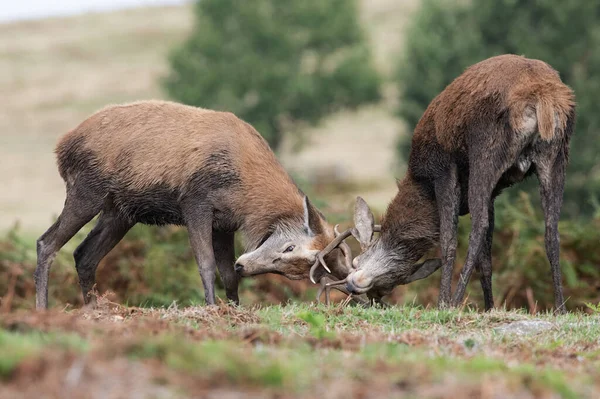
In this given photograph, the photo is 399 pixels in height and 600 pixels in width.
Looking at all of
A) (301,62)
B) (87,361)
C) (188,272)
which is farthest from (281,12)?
(87,361)

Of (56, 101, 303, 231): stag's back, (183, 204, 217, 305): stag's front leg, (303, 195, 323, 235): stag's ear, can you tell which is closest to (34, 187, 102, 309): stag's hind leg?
(56, 101, 303, 231): stag's back

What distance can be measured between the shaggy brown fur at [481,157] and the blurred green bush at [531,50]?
20.7m

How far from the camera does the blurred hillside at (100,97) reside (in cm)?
4891

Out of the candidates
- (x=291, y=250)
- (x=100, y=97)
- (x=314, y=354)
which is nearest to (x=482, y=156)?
(x=291, y=250)

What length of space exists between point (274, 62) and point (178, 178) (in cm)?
4096

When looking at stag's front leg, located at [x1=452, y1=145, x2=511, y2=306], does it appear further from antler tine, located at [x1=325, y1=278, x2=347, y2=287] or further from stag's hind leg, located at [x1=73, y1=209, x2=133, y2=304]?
stag's hind leg, located at [x1=73, y1=209, x2=133, y2=304]

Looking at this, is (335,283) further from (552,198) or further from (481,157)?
(552,198)

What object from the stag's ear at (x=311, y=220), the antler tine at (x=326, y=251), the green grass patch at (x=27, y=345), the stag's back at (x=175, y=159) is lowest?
the antler tine at (x=326, y=251)

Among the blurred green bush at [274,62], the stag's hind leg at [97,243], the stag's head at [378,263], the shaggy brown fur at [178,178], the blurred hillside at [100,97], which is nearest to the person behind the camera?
the shaggy brown fur at [178,178]

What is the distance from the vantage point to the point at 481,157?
893 cm

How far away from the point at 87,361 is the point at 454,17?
31.0 metres

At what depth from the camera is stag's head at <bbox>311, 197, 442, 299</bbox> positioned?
9727 mm

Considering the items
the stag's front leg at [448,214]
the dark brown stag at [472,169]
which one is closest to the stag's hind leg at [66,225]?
the dark brown stag at [472,169]

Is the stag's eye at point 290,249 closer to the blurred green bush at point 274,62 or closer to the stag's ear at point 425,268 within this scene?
the stag's ear at point 425,268
